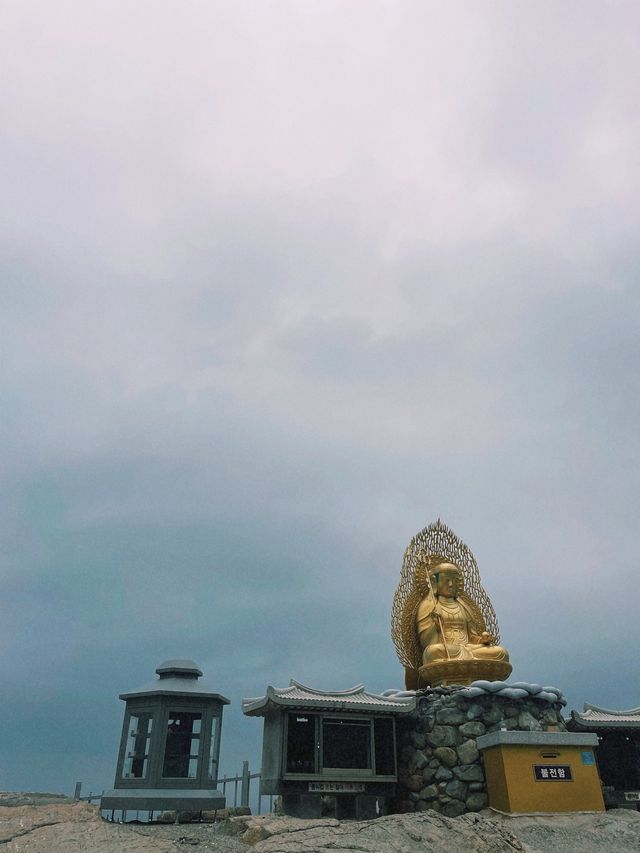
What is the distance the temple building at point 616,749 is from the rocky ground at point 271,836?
196 inches

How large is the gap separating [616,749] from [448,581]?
6406mm

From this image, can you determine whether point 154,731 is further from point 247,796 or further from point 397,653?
point 397,653

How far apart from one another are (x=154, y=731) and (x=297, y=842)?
16.2 feet

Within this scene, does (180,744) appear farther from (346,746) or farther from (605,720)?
(605,720)

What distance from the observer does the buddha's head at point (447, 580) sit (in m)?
18.7

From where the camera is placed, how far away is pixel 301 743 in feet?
46.7

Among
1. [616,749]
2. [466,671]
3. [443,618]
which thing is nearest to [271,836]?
[466,671]

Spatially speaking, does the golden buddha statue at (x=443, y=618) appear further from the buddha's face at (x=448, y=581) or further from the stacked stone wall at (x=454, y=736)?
the stacked stone wall at (x=454, y=736)

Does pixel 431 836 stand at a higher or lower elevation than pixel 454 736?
lower

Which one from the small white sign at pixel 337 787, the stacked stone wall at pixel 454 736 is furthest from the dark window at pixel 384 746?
the small white sign at pixel 337 787

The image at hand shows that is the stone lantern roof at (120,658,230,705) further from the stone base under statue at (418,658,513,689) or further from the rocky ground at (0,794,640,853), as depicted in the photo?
the stone base under statue at (418,658,513,689)

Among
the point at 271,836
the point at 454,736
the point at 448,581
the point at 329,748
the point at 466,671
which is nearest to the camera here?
the point at 271,836

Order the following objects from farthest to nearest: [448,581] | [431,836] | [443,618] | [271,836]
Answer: [448,581] → [443,618] → [431,836] → [271,836]

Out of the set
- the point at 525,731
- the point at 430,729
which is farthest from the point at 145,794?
the point at 525,731
